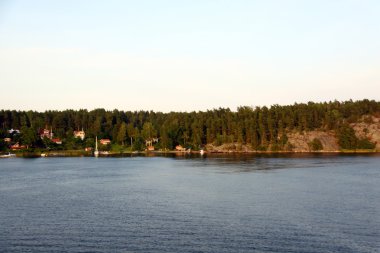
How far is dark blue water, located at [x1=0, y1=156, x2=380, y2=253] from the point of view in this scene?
154 ft

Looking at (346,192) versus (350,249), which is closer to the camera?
(350,249)

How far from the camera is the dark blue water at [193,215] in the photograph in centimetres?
4681

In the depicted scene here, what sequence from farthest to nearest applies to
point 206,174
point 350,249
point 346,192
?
1. point 206,174
2. point 346,192
3. point 350,249

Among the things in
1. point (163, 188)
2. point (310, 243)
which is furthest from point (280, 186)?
point (310, 243)

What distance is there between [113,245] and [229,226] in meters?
15.0

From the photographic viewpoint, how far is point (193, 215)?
198 ft

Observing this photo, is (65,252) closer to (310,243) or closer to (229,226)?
(229,226)

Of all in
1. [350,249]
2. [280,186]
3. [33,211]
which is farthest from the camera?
[280,186]

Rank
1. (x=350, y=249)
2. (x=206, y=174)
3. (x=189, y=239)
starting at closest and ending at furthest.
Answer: (x=350, y=249)
(x=189, y=239)
(x=206, y=174)

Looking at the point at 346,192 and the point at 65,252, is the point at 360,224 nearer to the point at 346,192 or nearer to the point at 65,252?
the point at 346,192

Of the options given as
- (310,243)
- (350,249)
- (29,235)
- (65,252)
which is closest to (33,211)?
(29,235)

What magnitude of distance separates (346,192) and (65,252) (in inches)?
2164

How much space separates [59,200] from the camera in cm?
7450

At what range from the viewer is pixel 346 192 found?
80.3 m
